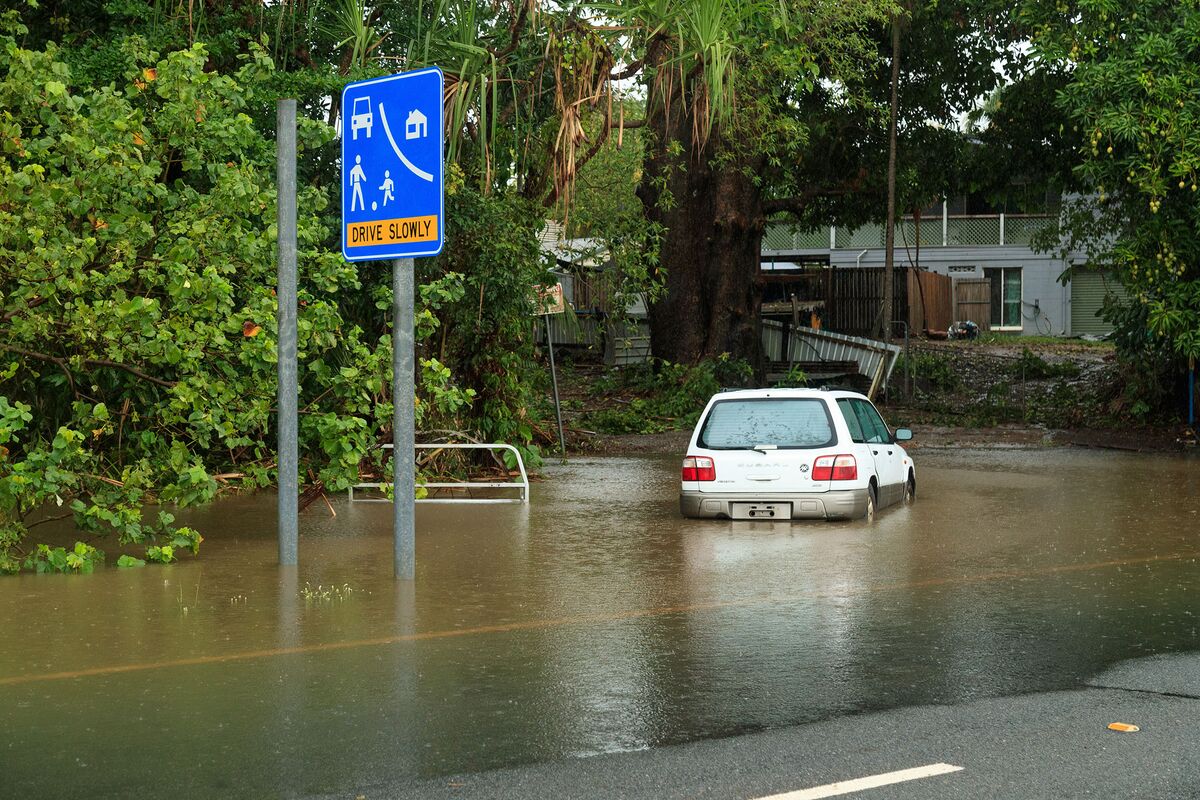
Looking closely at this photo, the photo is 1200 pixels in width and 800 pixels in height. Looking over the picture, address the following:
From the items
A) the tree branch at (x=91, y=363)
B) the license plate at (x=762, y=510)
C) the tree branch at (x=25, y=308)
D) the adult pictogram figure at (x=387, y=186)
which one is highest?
the adult pictogram figure at (x=387, y=186)

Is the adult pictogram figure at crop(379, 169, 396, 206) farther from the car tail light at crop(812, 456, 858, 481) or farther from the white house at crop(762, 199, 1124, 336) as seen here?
the white house at crop(762, 199, 1124, 336)

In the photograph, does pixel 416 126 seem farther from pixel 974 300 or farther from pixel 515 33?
pixel 974 300

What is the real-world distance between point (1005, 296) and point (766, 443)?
125 feet

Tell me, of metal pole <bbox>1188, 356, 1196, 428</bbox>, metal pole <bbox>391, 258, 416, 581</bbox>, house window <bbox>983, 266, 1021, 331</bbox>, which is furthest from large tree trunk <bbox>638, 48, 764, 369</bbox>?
house window <bbox>983, 266, 1021, 331</bbox>

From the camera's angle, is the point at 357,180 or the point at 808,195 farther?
the point at 808,195

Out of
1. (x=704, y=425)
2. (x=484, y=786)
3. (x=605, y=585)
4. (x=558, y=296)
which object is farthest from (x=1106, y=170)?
(x=484, y=786)

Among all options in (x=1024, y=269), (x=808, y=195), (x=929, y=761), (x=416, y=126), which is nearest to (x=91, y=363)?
(x=416, y=126)

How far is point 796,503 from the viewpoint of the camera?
1412 centimetres

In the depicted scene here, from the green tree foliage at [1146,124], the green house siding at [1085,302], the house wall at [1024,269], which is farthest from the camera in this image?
the green house siding at [1085,302]

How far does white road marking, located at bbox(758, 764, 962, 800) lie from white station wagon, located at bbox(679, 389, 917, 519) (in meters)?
8.35

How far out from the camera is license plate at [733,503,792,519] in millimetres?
14172

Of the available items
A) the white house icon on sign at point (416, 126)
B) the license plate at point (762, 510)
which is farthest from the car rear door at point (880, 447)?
the white house icon on sign at point (416, 126)

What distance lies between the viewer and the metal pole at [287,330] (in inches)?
432

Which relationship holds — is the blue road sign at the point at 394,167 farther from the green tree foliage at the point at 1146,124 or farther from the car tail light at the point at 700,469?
the green tree foliage at the point at 1146,124
